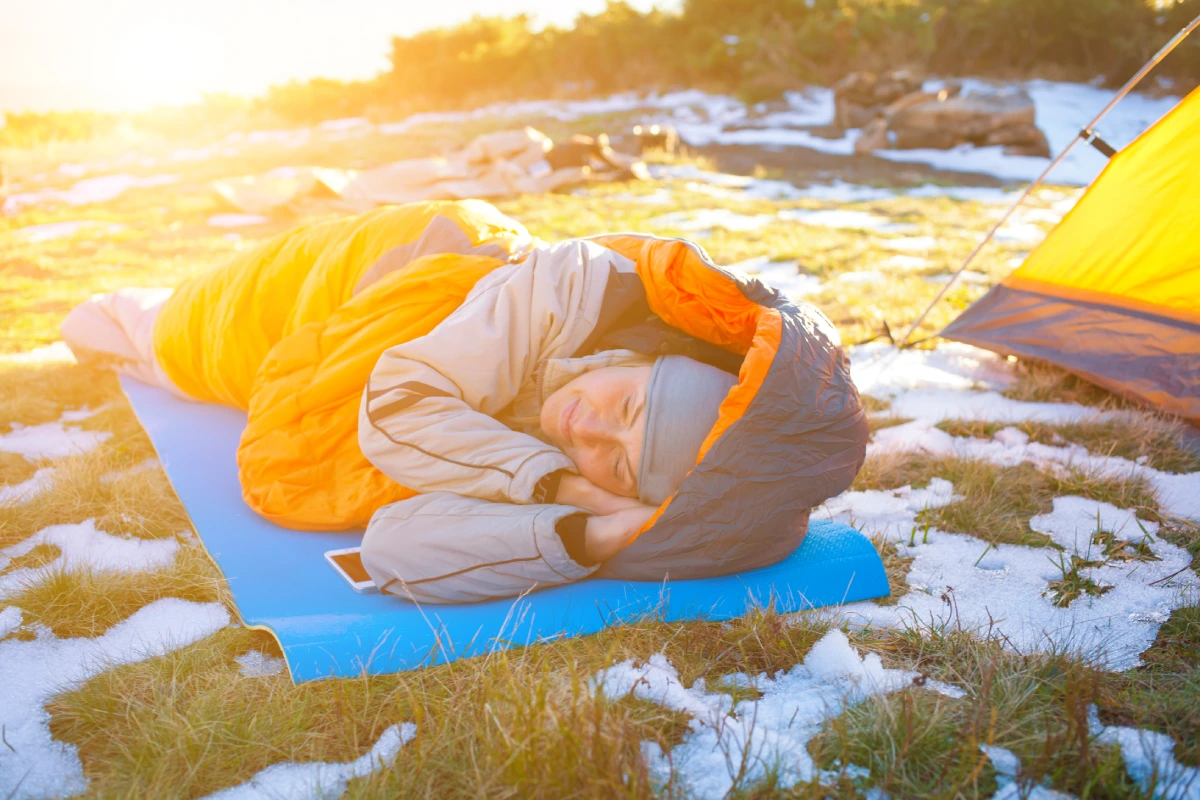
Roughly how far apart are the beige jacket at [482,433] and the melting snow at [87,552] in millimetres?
649

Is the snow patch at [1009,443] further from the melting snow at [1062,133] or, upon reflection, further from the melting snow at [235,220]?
the melting snow at [1062,133]

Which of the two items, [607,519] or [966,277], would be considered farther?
[966,277]

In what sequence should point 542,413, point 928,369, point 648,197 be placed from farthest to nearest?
1. point 648,197
2. point 928,369
3. point 542,413

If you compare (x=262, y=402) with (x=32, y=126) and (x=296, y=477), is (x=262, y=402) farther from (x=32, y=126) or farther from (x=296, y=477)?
(x=32, y=126)

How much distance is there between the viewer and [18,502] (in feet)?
7.26

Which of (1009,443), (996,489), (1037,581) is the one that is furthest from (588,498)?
(1009,443)

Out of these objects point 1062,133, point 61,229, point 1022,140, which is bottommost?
point 61,229

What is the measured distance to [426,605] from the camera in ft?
5.90

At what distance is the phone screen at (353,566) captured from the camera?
1927 millimetres

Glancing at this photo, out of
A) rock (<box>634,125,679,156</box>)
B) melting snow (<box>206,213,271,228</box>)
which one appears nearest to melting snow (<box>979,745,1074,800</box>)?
melting snow (<box>206,213,271,228</box>)

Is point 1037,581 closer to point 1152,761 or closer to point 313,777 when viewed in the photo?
point 1152,761

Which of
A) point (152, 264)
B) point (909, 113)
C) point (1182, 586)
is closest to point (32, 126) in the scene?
point (152, 264)

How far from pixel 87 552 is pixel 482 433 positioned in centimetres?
115

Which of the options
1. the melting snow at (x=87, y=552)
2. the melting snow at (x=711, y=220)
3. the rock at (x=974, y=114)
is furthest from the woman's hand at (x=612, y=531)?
the rock at (x=974, y=114)
